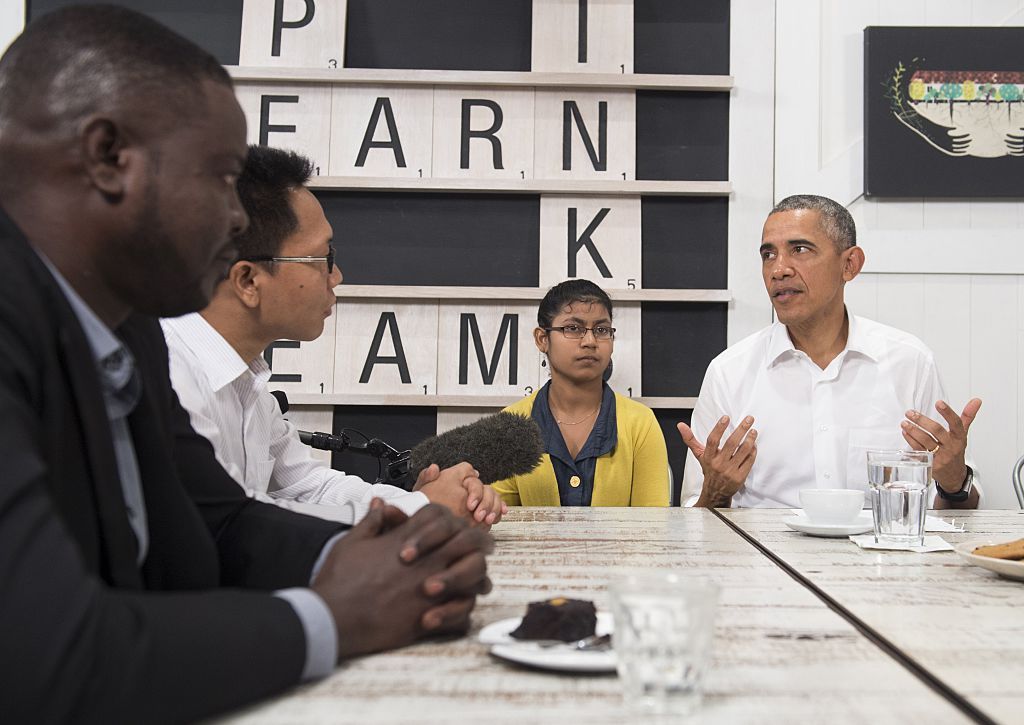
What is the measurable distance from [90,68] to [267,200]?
107cm

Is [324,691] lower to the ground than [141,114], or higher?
lower

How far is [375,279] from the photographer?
11.8ft

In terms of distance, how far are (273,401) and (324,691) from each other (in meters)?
1.36

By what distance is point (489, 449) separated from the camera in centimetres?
201

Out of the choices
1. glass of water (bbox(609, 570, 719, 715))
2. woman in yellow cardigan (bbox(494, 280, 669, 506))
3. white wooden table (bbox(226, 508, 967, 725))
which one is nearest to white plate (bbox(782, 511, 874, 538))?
white wooden table (bbox(226, 508, 967, 725))

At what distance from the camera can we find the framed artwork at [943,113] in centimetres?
346

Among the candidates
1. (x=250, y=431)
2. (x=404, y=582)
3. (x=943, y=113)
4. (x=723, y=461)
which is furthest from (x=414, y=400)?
(x=404, y=582)

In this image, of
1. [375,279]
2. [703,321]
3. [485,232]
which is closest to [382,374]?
[375,279]

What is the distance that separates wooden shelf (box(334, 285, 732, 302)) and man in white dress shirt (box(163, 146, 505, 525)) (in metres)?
1.37

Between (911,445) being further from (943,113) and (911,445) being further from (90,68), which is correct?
(90,68)

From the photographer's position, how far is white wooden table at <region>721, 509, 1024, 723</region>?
854 mm

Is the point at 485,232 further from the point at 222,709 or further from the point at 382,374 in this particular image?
the point at 222,709

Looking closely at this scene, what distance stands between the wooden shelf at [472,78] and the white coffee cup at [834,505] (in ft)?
7.15

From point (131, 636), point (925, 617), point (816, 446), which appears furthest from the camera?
point (816, 446)
